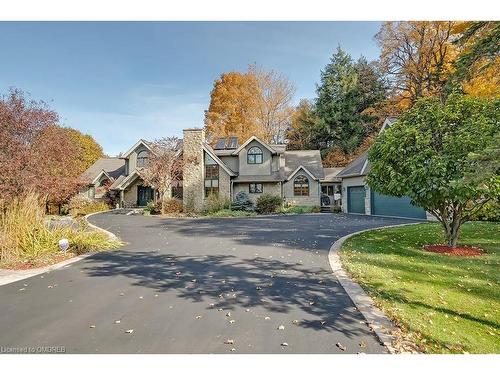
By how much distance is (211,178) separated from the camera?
82.9ft

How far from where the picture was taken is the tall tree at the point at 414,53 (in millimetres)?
25703

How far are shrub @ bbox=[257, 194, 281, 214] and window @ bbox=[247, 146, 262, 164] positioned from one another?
12.5 feet

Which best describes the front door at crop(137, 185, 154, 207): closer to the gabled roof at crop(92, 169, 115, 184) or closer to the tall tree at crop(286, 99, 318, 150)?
the gabled roof at crop(92, 169, 115, 184)

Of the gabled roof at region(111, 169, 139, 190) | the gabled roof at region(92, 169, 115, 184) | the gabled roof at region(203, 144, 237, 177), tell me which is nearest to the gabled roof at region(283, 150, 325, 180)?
the gabled roof at region(203, 144, 237, 177)

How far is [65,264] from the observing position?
7160 mm

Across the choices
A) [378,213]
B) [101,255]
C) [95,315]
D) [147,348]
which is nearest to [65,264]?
[101,255]

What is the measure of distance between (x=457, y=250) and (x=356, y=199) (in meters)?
14.2

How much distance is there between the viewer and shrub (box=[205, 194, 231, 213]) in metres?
23.0

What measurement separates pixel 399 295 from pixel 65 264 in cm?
754

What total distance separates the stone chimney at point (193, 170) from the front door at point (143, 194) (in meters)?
4.66

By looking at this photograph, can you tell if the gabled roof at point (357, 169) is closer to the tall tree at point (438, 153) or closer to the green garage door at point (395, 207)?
the green garage door at point (395, 207)

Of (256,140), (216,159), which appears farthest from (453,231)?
(216,159)

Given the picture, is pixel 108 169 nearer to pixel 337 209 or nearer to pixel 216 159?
pixel 216 159
